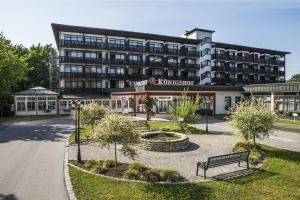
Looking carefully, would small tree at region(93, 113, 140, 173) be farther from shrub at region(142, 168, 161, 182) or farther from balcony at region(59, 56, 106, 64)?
balcony at region(59, 56, 106, 64)

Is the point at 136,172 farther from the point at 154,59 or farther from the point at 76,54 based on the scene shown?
the point at 154,59

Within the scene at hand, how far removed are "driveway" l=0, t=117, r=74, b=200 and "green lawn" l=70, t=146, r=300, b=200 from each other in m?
1.00

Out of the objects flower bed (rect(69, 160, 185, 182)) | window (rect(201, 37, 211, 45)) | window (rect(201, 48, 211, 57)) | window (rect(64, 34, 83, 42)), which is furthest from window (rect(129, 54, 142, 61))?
flower bed (rect(69, 160, 185, 182))

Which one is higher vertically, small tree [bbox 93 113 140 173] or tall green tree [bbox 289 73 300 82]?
tall green tree [bbox 289 73 300 82]

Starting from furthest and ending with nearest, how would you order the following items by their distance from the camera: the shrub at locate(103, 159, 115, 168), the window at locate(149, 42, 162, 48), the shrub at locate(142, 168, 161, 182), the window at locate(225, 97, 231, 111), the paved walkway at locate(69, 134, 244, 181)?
1. the window at locate(149, 42, 162, 48)
2. the window at locate(225, 97, 231, 111)
3. the paved walkway at locate(69, 134, 244, 181)
4. the shrub at locate(103, 159, 115, 168)
5. the shrub at locate(142, 168, 161, 182)

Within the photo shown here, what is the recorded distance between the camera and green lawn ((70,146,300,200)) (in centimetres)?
1209

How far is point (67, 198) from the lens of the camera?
11742mm

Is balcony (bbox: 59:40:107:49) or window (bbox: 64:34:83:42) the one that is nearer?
balcony (bbox: 59:40:107:49)

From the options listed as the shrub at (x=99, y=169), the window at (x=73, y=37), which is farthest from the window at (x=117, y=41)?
the shrub at (x=99, y=169)

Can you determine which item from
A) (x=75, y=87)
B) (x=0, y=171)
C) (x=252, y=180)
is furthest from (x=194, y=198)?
(x=75, y=87)

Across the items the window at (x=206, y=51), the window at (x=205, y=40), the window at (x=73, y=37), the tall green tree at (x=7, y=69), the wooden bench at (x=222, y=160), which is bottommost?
the wooden bench at (x=222, y=160)

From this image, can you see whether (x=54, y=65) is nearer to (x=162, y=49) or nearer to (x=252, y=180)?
(x=162, y=49)

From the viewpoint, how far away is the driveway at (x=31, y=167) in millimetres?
12297

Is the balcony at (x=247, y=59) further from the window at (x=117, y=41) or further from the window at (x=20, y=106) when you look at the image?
the window at (x=20, y=106)
